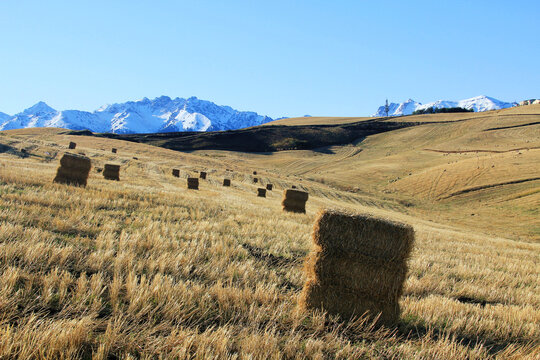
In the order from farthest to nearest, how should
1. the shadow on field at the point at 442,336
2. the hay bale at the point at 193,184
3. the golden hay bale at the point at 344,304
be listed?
the hay bale at the point at 193,184 → the golden hay bale at the point at 344,304 → the shadow on field at the point at 442,336

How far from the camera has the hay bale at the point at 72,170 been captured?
15023 mm

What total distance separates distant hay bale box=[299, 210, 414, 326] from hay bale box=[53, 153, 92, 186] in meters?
13.9

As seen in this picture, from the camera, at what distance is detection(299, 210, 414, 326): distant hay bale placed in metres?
4.25

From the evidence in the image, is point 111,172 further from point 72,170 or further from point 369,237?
point 369,237

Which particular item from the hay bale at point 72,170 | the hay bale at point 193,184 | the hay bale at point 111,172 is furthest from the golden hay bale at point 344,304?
the hay bale at point 193,184

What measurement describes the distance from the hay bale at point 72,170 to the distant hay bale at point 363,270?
45.7ft

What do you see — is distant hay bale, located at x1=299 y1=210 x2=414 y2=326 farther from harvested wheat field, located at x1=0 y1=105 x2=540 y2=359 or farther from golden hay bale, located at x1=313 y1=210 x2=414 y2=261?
harvested wheat field, located at x1=0 y1=105 x2=540 y2=359

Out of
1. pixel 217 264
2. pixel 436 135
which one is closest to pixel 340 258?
pixel 217 264

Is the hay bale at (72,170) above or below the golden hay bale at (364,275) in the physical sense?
above

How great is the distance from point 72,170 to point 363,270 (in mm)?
15015

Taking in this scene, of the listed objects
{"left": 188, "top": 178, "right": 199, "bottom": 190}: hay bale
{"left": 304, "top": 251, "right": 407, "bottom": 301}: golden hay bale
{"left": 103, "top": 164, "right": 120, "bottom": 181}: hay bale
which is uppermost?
{"left": 103, "top": 164, "right": 120, "bottom": 181}: hay bale

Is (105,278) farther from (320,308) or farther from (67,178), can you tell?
(67,178)

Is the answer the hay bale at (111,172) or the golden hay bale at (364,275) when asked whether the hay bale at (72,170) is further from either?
the golden hay bale at (364,275)

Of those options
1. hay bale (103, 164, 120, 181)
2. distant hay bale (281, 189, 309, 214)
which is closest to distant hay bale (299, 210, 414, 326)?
distant hay bale (281, 189, 309, 214)
